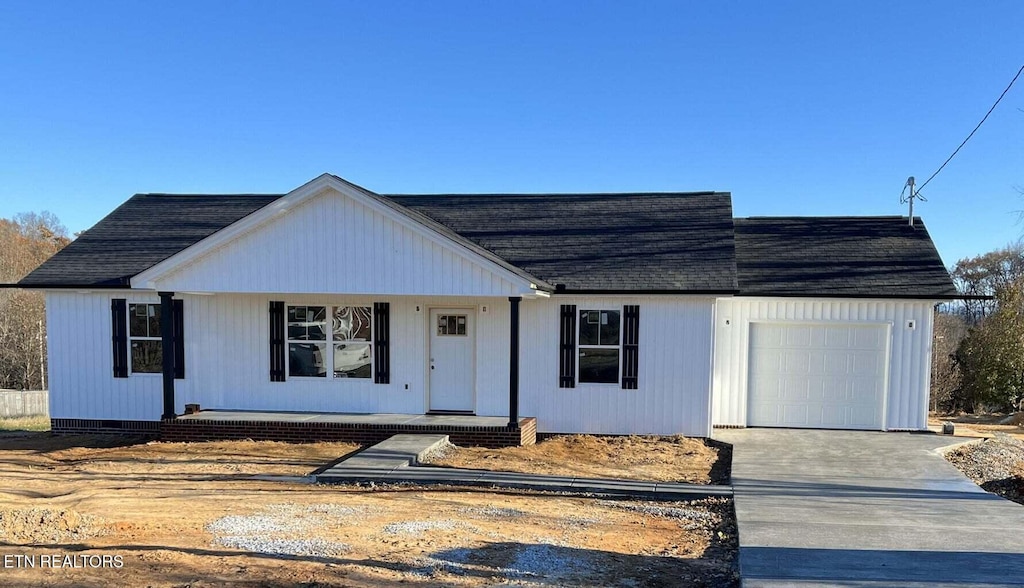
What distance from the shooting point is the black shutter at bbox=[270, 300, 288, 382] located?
1284 centimetres

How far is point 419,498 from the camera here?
26.5 ft

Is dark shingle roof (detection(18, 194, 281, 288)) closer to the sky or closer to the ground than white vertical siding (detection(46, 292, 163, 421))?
closer to the sky

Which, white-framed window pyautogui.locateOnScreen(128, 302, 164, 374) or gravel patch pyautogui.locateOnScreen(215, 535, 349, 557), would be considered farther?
white-framed window pyautogui.locateOnScreen(128, 302, 164, 374)

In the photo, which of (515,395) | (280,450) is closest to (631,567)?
(515,395)

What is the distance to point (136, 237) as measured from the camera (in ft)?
47.8

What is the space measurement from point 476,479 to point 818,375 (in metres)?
7.80

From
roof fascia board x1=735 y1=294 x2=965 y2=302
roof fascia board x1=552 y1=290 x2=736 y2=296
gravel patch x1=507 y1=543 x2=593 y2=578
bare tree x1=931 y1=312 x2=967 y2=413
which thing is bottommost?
bare tree x1=931 y1=312 x2=967 y2=413

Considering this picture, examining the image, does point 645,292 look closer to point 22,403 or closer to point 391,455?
point 391,455

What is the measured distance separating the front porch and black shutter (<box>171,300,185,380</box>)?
3.87ft

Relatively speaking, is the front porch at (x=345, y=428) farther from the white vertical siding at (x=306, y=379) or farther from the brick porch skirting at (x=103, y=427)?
the brick porch skirting at (x=103, y=427)

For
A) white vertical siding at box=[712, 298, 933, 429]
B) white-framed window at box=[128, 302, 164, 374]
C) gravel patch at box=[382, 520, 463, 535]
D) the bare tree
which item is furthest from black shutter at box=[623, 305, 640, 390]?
the bare tree

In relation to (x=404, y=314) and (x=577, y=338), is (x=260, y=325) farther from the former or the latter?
(x=577, y=338)

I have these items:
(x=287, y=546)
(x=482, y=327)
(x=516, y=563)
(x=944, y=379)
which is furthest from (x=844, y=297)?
(x=944, y=379)

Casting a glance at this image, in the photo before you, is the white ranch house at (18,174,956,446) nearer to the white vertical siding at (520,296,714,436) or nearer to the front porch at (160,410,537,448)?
the white vertical siding at (520,296,714,436)
